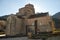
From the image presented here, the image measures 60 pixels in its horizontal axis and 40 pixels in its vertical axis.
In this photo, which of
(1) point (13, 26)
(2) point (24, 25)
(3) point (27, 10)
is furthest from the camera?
(3) point (27, 10)

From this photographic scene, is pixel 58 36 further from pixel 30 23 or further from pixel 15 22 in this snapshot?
pixel 30 23

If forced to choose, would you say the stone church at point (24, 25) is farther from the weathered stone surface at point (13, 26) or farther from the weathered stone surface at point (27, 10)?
the weathered stone surface at point (27, 10)

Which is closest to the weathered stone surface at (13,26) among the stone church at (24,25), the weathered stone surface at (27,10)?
the stone church at (24,25)

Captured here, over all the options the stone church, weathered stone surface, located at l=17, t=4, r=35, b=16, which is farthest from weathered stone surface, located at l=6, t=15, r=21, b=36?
weathered stone surface, located at l=17, t=4, r=35, b=16

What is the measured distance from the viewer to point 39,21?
1129 inches

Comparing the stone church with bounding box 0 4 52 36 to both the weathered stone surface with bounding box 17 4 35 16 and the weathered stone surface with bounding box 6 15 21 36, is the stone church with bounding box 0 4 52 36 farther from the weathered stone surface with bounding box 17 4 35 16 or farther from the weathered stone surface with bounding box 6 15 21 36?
the weathered stone surface with bounding box 17 4 35 16

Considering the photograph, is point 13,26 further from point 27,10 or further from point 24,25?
point 27,10

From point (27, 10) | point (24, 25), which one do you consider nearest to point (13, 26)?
→ point (24, 25)

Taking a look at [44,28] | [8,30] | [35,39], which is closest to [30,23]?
[44,28]

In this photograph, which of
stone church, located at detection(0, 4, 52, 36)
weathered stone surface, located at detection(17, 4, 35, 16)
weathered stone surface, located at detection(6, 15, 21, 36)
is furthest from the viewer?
weathered stone surface, located at detection(17, 4, 35, 16)

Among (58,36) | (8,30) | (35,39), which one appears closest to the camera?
(58,36)

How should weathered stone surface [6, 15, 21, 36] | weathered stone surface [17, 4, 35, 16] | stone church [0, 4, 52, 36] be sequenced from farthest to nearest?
weathered stone surface [17, 4, 35, 16]
stone church [0, 4, 52, 36]
weathered stone surface [6, 15, 21, 36]

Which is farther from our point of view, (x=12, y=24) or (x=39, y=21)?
(x=39, y=21)

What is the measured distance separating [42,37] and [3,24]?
24767 mm
